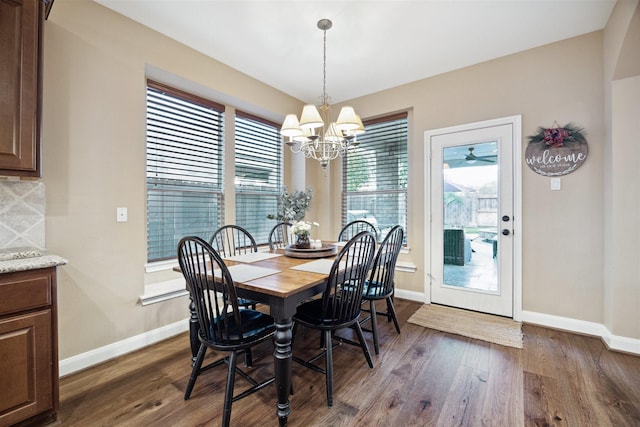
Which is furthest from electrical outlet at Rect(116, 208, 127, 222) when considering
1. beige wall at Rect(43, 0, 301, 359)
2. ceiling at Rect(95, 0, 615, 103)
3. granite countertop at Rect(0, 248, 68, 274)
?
ceiling at Rect(95, 0, 615, 103)

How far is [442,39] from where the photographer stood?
279 centimetres

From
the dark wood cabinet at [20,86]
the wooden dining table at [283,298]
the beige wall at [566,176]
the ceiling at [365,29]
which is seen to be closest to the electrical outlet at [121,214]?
the dark wood cabinet at [20,86]

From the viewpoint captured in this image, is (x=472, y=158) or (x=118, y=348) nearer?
(x=118, y=348)

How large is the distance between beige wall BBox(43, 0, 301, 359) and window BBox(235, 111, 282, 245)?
1.22 m

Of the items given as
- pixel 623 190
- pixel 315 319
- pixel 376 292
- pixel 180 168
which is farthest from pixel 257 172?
pixel 623 190

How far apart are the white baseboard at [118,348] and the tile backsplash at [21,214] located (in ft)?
2.85

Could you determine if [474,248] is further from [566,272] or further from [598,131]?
[598,131]

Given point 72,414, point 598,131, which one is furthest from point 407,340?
point 598,131

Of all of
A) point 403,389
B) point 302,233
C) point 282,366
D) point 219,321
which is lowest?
point 403,389

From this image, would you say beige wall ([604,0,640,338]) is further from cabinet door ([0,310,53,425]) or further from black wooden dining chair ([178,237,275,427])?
cabinet door ([0,310,53,425])

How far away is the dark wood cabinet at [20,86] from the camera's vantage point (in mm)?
1587

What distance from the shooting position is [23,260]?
158cm

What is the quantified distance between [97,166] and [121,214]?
0.41m

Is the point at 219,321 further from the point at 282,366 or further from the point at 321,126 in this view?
the point at 321,126
